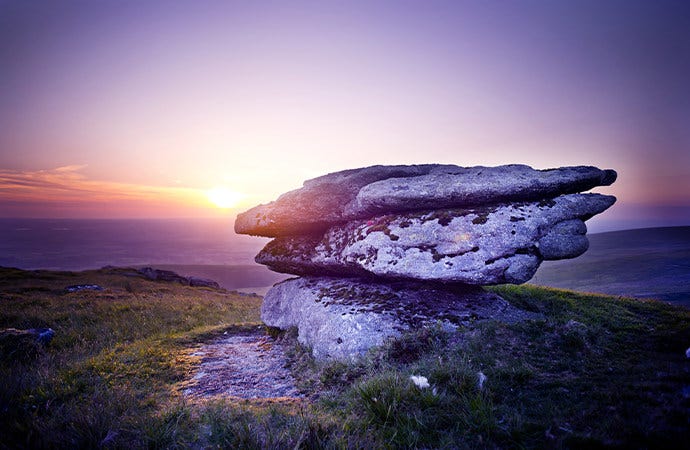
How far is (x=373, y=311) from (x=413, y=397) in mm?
4800

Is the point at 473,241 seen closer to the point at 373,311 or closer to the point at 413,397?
the point at 373,311

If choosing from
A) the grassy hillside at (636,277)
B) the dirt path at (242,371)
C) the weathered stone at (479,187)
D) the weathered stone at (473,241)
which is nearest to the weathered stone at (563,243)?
the weathered stone at (473,241)

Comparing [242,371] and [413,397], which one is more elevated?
[413,397]

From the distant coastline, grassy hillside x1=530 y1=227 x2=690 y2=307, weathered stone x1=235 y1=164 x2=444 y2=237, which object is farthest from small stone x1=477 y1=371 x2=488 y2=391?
the distant coastline

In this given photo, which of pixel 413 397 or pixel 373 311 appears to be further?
pixel 373 311

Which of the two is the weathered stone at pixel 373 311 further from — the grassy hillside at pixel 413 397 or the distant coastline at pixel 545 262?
the distant coastline at pixel 545 262

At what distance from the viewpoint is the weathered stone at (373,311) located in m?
8.70

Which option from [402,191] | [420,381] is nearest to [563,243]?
[402,191]

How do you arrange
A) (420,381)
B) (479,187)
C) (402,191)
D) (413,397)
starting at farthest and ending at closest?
(402,191) → (479,187) → (420,381) → (413,397)

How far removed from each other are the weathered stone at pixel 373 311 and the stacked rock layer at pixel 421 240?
0.12 feet

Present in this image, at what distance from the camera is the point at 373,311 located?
30.8 ft

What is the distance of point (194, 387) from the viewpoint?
25.1ft

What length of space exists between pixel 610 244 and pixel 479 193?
104974mm

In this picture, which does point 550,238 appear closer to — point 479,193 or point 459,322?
point 479,193
